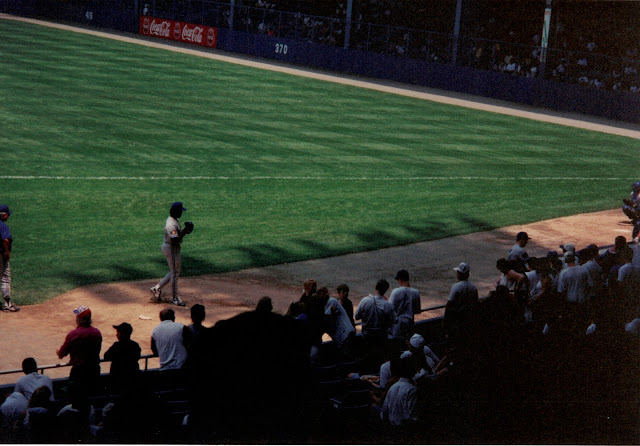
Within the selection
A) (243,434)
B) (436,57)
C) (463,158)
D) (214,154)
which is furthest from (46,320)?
(436,57)

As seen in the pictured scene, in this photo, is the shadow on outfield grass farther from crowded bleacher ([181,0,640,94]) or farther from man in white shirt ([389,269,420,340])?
crowded bleacher ([181,0,640,94])

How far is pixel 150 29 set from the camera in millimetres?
53312

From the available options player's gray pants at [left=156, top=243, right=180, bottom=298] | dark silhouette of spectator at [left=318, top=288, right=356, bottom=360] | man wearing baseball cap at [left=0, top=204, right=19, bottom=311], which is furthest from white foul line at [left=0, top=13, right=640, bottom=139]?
man wearing baseball cap at [left=0, top=204, right=19, bottom=311]

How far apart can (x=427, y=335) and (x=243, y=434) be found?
17.9 ft

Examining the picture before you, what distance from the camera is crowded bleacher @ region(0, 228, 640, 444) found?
16.9ft

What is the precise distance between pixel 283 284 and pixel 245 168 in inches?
355

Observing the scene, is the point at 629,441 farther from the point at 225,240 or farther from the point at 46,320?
the point at 225,240

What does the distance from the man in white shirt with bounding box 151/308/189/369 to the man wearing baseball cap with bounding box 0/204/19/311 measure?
4.24 m

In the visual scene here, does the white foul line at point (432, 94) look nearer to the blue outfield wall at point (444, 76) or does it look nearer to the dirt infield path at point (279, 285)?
the blue outfield wall at point (444, 76)

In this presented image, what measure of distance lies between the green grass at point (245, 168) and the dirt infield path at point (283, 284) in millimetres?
566

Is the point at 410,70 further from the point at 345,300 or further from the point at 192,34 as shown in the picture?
the point at 345,300

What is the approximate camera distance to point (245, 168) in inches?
938

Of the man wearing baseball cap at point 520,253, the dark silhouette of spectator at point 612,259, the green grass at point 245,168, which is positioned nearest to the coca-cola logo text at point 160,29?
the green grass at point 245,168

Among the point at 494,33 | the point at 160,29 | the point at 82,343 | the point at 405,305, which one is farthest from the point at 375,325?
the point at 160,29
